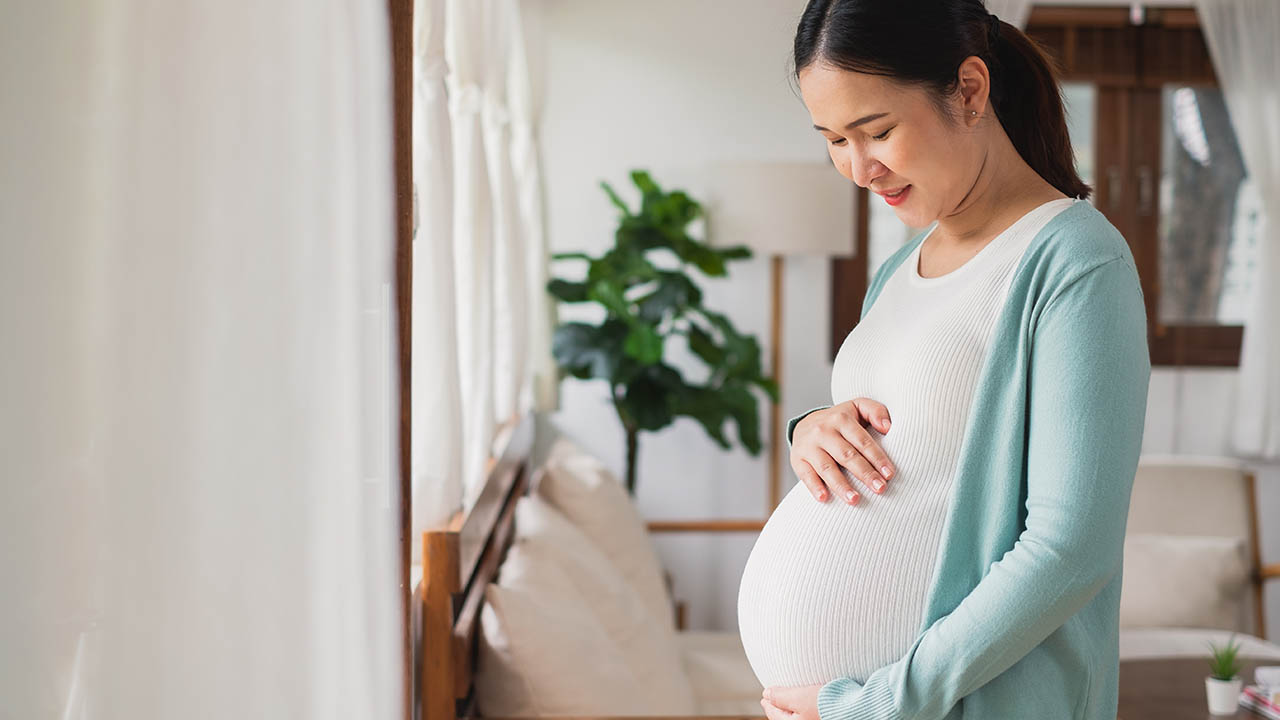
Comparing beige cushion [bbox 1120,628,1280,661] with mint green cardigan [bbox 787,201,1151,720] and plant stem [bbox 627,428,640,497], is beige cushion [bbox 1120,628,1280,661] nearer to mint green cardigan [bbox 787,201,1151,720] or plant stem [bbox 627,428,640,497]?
plant stem [bbox 627,428,640,497]

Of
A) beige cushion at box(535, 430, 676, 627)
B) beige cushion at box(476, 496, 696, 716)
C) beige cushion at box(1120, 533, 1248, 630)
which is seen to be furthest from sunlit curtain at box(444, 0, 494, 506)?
beige cushion at box(1120, 533, 1248, 630)

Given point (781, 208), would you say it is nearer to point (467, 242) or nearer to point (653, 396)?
point (653, 396)

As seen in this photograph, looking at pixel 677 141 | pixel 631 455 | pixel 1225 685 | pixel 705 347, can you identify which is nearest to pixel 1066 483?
pixel 1225 685

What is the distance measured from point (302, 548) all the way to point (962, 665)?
520mm

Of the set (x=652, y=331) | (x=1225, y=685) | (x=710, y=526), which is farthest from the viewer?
(x=652, y=331)

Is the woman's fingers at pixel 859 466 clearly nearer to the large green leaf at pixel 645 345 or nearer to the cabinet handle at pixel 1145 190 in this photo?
the large green leaf at pixel 645 345

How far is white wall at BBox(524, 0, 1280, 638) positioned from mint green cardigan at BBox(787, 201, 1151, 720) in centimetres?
293

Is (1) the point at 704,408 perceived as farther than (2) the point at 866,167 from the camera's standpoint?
Yes

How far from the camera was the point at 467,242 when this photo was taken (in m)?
2.06

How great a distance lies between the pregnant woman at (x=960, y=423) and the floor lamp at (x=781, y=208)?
2.30 m

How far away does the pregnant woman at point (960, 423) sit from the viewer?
0.82m

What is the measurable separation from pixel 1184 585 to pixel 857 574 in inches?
96.5

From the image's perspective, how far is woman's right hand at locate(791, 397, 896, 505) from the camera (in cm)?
97

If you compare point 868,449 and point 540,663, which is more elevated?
point 868,449
